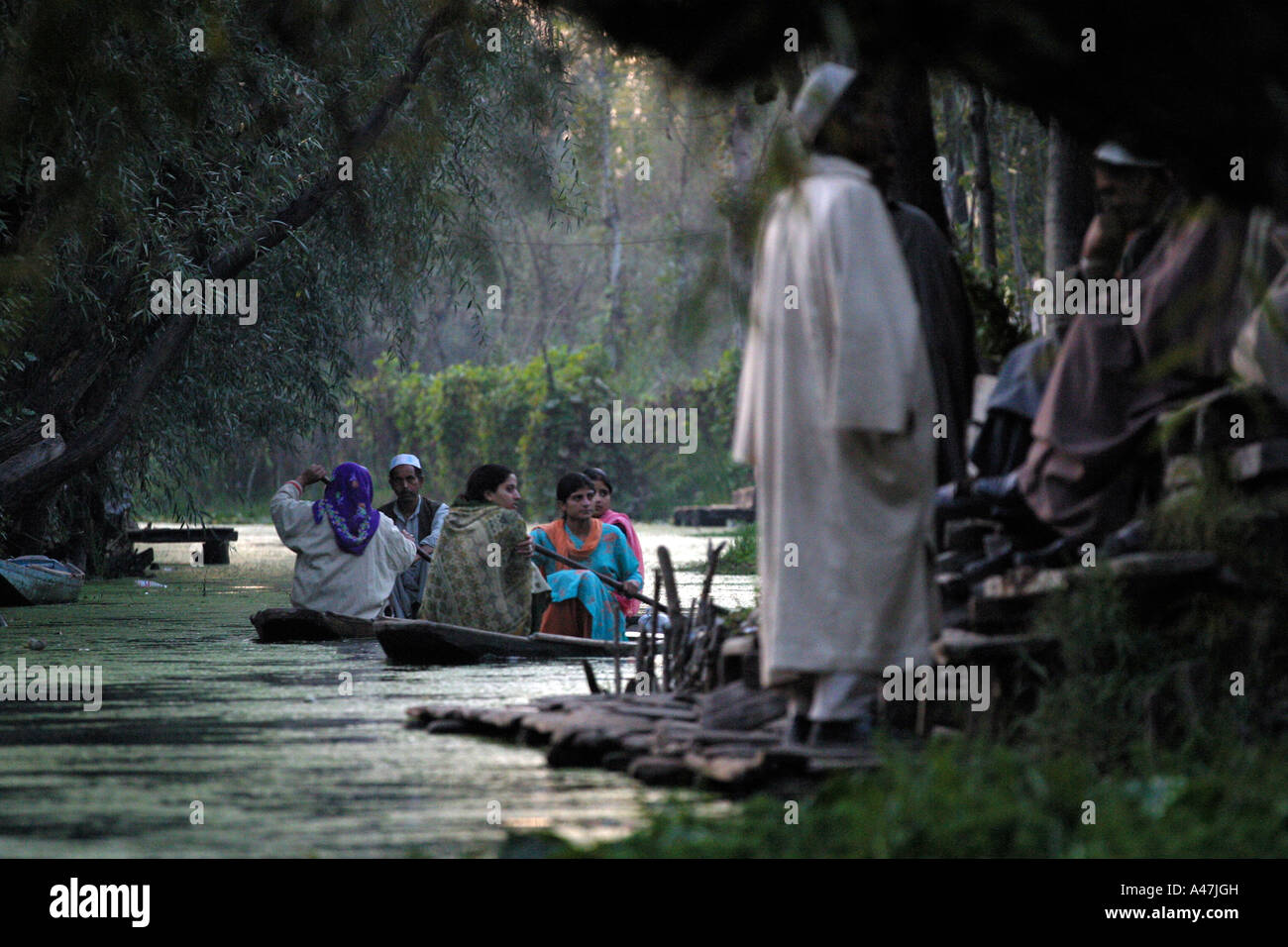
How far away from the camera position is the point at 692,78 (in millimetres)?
4938

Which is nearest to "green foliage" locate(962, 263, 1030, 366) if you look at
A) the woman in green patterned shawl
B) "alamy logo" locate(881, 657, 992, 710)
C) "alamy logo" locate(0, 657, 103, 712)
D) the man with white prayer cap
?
"alamy logo" locate(881, 657, 992, 710)

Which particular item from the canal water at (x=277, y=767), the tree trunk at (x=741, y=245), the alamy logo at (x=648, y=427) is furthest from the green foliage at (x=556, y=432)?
the tree trunk at (x=741, y=245)

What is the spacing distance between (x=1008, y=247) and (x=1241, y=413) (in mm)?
13098

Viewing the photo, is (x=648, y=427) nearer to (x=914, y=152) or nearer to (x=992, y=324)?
(x=914, y=152)

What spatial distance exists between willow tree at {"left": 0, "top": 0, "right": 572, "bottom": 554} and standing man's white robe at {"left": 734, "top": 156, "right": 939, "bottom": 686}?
247 inches

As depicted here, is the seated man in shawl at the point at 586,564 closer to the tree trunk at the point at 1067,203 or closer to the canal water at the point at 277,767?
the canal water at the point at 277,767

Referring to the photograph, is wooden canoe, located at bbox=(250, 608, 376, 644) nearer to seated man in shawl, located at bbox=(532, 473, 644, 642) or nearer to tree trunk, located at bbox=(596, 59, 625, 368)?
seated man in shawl, located at bbox=(532, 473, 644, 642)

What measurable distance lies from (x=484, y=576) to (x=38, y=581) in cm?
623

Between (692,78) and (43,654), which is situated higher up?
(692,78)

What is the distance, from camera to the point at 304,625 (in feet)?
40.1

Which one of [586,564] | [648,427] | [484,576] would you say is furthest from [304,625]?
[648,427]

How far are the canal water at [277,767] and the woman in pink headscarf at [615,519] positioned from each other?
1.37 metres
